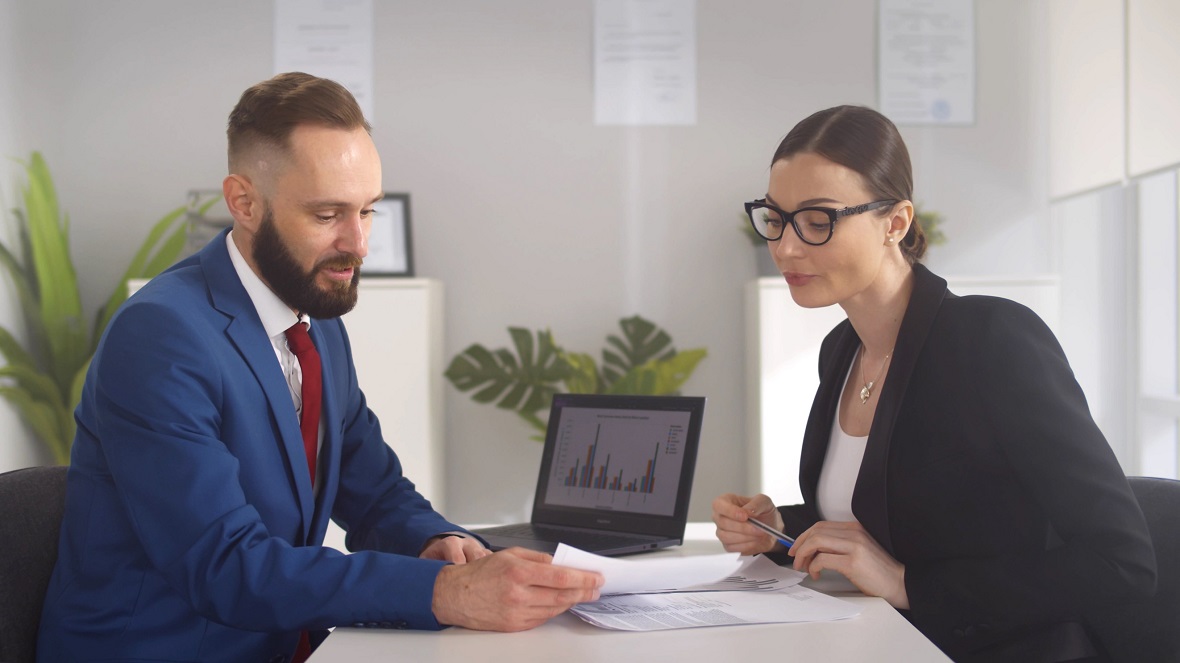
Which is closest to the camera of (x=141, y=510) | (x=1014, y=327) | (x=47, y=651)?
(x=141, y=510)

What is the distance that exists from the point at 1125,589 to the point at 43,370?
13.0 ft

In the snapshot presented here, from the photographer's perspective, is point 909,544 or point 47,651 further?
point 909,544

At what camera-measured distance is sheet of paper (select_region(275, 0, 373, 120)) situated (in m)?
4.31

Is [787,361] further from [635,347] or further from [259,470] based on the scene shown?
[259,470]

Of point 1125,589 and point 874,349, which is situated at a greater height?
point 874,349

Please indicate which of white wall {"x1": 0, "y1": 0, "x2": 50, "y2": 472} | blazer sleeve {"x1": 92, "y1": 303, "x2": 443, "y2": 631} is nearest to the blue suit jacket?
blazer sleeve {"x1": 92, "y1": 303, "x2": 443, "y2": 631}

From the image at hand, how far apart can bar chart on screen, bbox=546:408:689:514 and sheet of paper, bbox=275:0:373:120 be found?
2.57 m

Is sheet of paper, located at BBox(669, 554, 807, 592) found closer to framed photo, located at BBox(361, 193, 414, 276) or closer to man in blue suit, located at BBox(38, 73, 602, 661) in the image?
man in blue suit, located at BBox(38, 73, 602, 661)

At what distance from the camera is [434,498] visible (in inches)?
157

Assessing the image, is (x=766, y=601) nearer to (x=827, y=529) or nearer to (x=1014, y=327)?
(x=827, y=529)

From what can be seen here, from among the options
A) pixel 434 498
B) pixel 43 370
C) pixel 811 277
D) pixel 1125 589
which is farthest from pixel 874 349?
pixel 43 370

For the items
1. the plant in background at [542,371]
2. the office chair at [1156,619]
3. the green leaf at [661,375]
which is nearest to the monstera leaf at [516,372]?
the plant in background at [542,371]

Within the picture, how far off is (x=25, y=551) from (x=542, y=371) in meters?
2.56

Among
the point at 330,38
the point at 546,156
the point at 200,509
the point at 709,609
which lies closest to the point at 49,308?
the point at 330,38
